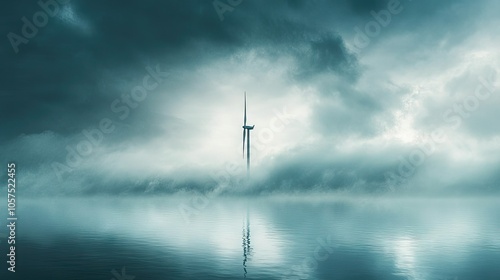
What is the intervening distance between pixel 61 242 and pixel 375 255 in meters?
83.3

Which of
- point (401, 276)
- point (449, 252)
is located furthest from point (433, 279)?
point (449, 252)

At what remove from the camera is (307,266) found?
93.1m

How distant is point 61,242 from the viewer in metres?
132

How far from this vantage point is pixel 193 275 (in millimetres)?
81938

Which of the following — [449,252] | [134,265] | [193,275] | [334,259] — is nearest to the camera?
[193,275]

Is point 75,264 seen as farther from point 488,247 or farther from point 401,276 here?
point 488,247

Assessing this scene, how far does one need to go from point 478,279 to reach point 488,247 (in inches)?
2046

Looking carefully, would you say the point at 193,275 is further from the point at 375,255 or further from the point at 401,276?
the point at 375,255

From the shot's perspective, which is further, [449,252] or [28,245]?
[28,245]

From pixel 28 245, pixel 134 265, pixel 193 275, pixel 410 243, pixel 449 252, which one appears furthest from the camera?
pixel 410 243

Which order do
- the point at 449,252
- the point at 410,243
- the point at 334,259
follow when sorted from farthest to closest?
the point at 410,243
the point at 449,252
the point at 334,259

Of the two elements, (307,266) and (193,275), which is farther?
(307,266)

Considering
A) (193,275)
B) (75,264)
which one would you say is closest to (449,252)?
(193,275)

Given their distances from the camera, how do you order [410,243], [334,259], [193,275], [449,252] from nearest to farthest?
[193,275] → [334,259] → [449,252] → [410,243]
